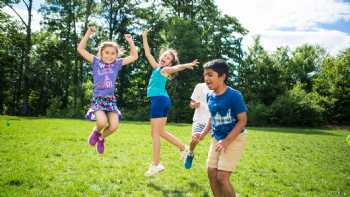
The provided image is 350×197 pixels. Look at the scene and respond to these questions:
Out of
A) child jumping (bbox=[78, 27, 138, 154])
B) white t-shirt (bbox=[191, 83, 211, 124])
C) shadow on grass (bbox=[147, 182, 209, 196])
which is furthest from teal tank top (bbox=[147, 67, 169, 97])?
shadow on grass (bbox=[147, 182, 209, 196])

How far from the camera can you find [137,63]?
49.2 metres

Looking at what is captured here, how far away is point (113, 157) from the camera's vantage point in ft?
33.9

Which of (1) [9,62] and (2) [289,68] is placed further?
(2) [289,68]

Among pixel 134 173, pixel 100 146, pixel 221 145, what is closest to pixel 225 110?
pixel 221 145

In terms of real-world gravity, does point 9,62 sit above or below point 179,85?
above

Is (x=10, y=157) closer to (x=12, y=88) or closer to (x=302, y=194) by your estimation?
(x=302, y=194)

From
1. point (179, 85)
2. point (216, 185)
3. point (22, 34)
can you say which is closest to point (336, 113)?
point (179, 85)

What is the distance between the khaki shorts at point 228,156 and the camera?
4.88 meters

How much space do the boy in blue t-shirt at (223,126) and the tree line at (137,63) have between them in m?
34.3

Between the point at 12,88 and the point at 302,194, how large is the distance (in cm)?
4602

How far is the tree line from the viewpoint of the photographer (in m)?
43.1

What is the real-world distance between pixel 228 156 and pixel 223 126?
1.35ft

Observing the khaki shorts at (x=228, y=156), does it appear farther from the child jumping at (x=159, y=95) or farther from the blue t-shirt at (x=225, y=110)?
the child jumping at (x=159, y=95)

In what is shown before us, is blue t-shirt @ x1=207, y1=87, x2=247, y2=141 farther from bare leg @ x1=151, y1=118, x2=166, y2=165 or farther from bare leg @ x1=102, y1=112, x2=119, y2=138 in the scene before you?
bare leg @ x1=102, y1=112, x2=119, y2=138
